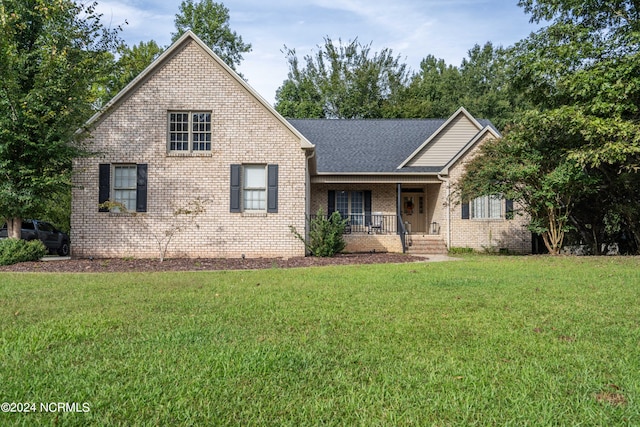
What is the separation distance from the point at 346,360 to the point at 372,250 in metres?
14.6

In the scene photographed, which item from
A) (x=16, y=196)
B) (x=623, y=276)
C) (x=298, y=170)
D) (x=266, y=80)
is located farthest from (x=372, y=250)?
(x=266, y=80)

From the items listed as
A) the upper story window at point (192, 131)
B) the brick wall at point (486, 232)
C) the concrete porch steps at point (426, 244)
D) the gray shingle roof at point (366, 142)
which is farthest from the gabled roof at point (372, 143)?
the upper story window at point (192, 131)

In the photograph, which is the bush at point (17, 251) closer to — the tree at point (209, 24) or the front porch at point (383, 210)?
the front porch at point (383, 210)

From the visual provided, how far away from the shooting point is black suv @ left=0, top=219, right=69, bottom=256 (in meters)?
16.8

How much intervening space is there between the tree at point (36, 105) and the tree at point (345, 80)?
25.2 metres

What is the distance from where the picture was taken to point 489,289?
6938mm

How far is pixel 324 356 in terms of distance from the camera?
3.55 metres

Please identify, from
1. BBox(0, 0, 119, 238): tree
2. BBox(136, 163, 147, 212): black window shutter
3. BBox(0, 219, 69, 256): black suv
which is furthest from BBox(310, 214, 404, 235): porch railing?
BBox(0, 219, 69, 256): black suv

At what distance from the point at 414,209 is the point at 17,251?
15.4 metres

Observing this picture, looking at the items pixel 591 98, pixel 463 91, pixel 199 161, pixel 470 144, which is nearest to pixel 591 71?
pixel 591 98

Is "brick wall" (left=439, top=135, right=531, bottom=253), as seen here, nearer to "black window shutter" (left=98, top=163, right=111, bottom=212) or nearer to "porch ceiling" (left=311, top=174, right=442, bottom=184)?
"porch ceiling" (left=311, top=174, right=442, bottom=184)

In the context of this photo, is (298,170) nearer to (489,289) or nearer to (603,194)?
(489,289)

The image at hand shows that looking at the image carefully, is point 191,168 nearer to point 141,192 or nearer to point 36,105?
point 141,192

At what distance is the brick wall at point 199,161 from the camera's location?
14.0 meters
